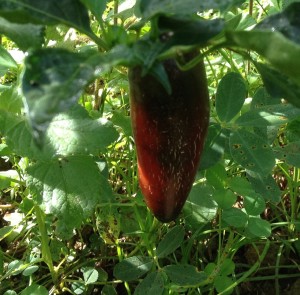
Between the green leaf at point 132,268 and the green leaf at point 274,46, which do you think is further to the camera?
the green leaf at point 132,268

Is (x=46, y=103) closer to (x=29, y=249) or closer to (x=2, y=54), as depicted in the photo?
(x=2, y=54)

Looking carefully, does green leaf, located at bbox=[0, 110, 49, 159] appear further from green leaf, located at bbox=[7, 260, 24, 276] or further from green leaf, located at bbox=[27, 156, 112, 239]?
green leaf, located at bbox=[7, 260, 24, 276]

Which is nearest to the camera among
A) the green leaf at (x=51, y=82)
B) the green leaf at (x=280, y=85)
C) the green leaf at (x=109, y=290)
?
the green leaf at (x=51, y=82)

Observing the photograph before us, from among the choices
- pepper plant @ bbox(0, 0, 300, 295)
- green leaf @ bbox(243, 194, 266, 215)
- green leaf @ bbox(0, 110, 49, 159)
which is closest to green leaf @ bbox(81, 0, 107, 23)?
pepper plant @ bbox(0, 0, 300, 295)

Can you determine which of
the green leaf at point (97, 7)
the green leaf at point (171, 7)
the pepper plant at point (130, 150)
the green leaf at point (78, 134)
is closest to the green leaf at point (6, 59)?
the pepper plant at point (130, 150)

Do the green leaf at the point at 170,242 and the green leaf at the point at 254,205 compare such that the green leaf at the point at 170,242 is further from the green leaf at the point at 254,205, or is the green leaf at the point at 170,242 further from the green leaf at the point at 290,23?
the green leaf at the point at 290,23

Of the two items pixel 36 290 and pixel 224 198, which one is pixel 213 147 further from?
pixel 36 290
